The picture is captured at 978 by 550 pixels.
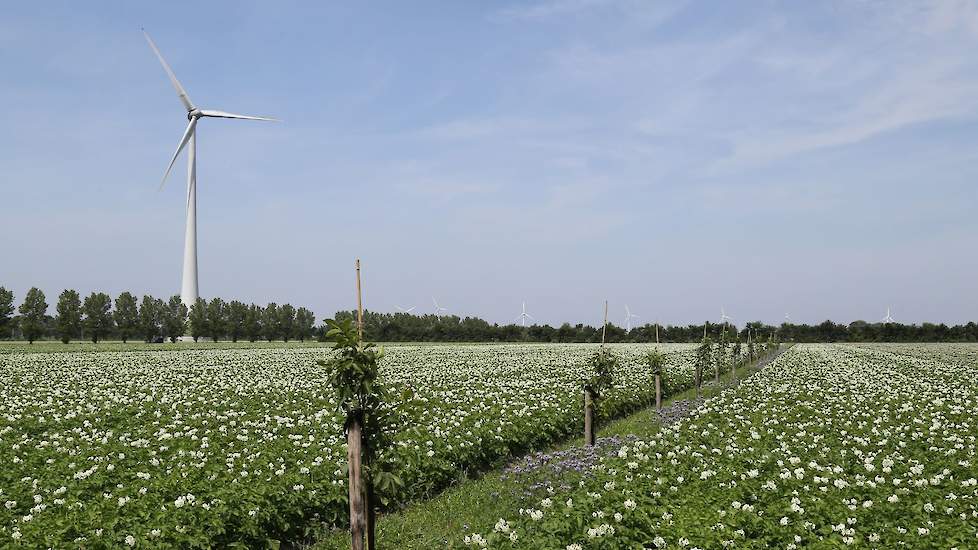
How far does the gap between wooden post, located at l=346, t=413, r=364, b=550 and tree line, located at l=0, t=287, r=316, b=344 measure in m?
106

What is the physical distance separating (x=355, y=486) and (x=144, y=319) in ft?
401

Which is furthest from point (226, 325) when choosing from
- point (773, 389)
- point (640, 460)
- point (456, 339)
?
point (640, 460)

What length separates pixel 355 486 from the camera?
936cm

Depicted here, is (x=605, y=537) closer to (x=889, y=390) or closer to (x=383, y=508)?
(x=383, y=508)

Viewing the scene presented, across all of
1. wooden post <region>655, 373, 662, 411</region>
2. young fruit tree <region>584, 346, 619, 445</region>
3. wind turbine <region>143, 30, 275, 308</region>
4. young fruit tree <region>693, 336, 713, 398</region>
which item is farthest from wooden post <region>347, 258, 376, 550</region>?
wind turbine <region>143, 30, 275, 308</region>

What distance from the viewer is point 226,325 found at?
12500 centimetres

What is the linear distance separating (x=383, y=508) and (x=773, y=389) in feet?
68.0

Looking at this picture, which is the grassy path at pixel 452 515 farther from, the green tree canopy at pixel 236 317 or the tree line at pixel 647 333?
the green tree canopy at pixel 236 317

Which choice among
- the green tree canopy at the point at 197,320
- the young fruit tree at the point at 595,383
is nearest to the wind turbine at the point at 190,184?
the green tree canopy at the point at 197,320

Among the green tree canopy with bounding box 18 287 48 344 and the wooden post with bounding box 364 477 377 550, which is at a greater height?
the green tree canopy with bounding box 18 287 48 344

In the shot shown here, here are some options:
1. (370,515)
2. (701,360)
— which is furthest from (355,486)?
(701,360)

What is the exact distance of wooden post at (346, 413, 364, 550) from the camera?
935cm

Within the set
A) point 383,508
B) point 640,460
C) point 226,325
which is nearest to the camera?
point 383,508

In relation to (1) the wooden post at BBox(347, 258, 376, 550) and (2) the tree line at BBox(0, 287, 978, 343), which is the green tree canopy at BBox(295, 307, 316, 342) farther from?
(1) the wooden post at BBox(347, 258, 376, 550)
